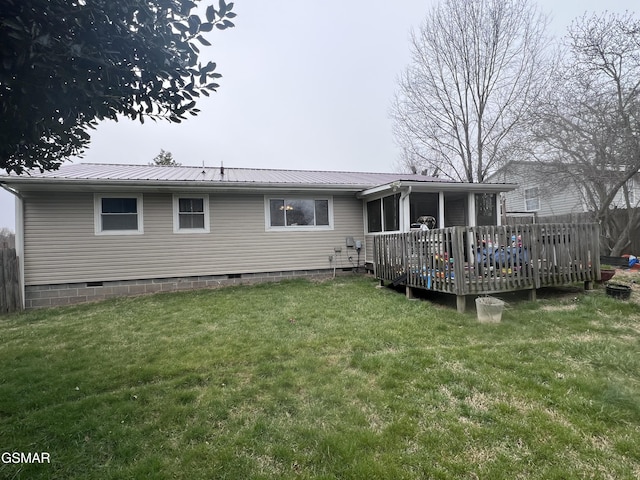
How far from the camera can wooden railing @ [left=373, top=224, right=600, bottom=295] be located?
217 inches

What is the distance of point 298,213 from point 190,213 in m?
3.07

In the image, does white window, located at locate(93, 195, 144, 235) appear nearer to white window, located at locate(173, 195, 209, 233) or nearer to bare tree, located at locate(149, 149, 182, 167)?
white window, located at locate(173, 195, 209, 233)

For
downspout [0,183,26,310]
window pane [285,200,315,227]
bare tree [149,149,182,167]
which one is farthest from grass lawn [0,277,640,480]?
bare tree [149,149,182,167]

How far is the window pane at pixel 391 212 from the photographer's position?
8.74 m

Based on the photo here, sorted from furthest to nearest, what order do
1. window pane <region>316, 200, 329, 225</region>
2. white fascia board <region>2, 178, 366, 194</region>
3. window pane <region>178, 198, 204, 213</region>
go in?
1. window pane <region>316, 200, 329, 225</region>
2. window pane <region>178, 198, 204, 213</region>
3. white fascia board <region>2, 178, 366, 194</region>

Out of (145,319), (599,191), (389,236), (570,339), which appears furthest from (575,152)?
(145,319)

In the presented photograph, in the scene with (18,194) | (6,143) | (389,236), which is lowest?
(389,236)

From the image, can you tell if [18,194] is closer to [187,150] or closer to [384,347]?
[384,347]

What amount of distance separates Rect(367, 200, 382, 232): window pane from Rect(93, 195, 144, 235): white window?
653 cm

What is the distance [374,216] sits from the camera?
9719mm

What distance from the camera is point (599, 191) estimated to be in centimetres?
1206

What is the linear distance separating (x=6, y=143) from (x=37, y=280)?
721 cm

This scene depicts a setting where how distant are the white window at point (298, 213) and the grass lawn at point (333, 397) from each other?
14.9 feet

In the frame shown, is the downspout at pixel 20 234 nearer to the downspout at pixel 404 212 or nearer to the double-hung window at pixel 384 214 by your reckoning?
the double-hung window at pixel 384 214
